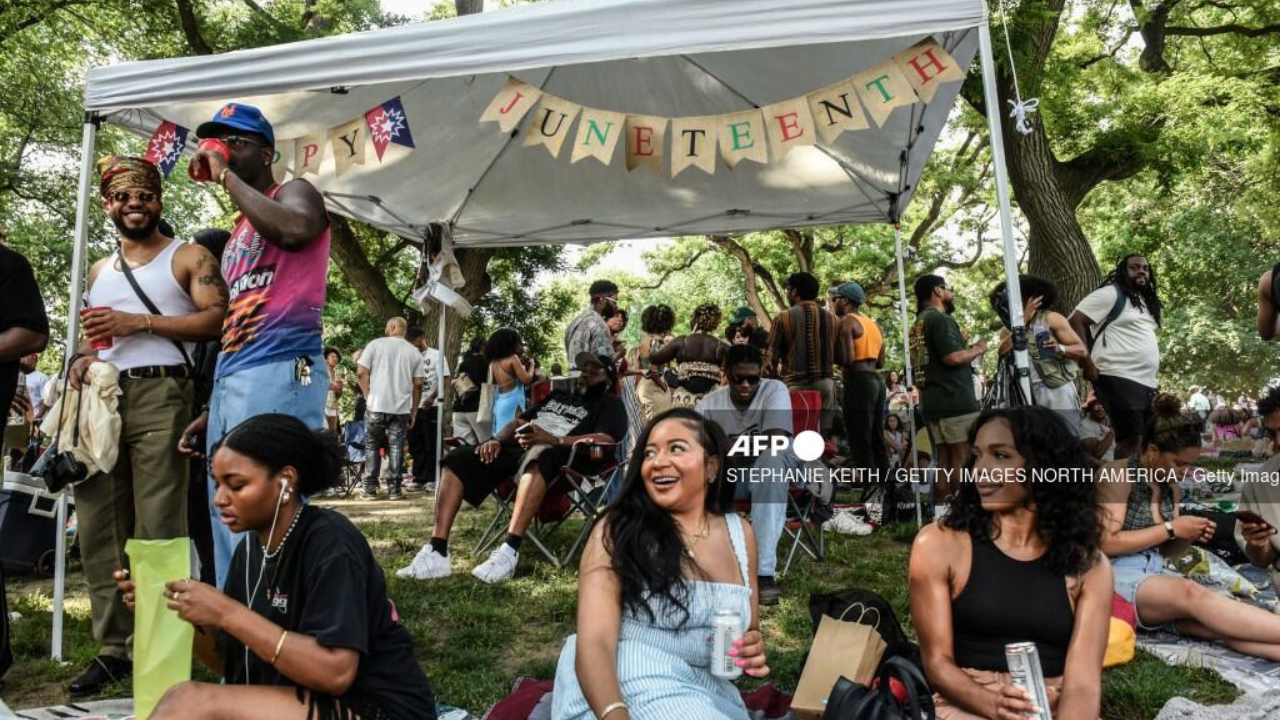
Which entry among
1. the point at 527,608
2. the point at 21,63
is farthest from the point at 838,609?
the point at 21,63

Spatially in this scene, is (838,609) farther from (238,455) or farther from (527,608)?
(527,608)

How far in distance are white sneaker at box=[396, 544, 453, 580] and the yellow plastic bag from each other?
3.16 metres

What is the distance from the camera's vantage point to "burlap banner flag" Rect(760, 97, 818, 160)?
406 cm

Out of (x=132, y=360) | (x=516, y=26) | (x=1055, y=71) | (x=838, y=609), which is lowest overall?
(x=838, y=609)

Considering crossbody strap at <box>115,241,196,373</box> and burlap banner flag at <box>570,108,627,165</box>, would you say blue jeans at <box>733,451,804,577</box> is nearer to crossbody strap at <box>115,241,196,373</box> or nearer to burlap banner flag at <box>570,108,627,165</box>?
burlap banner flag at <box>570,108,627,165</box>

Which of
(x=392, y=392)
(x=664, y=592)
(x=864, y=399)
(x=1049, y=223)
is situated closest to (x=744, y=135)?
(x=664, y=592)

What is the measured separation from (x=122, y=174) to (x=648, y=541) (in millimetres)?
2550

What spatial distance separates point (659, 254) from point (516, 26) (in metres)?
24.1

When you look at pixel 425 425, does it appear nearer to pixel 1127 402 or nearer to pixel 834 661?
pixel 1127 402

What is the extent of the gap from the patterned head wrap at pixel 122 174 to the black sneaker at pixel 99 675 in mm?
1762

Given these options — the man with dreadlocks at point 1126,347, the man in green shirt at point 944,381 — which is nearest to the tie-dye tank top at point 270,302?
the man in green shirt at point 944,381

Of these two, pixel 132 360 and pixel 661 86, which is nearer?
pixel 132 360

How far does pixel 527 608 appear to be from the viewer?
15.3 feet

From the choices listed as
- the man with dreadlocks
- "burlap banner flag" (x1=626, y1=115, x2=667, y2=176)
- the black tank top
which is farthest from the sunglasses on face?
the man with dreadlocks
